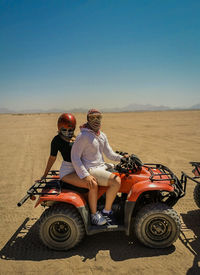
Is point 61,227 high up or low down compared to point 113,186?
down

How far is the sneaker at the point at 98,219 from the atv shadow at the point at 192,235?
4.24ft

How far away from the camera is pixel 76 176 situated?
3.39 meters

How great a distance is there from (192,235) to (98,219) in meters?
1.72

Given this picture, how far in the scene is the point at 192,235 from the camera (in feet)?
12.3

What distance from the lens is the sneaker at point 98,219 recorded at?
3.30 meters

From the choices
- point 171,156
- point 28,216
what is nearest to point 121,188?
point 28,216

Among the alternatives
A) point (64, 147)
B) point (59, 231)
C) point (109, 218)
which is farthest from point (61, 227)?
point (64, 147)

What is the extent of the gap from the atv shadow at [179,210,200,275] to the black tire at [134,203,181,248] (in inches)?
13.9

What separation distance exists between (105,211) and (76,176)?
70cm

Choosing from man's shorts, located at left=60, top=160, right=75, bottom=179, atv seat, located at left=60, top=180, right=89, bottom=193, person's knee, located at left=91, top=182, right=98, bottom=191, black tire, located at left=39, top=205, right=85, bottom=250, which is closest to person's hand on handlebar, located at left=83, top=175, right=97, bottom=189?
person's knee, located at left=91, top=182, right=98, bottom=191

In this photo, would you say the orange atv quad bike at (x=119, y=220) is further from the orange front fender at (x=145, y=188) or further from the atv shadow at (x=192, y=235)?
the atv shadow at (x=192, y=235)

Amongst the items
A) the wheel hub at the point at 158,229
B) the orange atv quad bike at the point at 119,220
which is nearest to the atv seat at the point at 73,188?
the orange atv quad bike at the point at 119,220

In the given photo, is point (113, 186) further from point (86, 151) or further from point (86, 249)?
point (86, 249)

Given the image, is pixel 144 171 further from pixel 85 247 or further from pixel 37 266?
pixel 37 266
